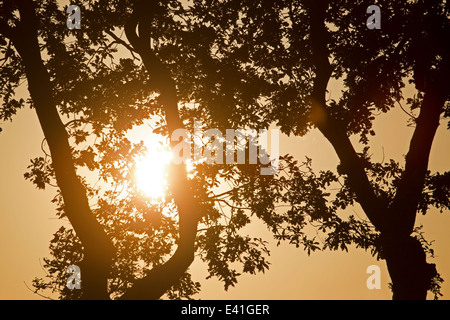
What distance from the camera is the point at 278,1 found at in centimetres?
1083

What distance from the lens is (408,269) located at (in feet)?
27.5

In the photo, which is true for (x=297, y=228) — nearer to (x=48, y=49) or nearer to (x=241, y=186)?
(x=241, y=186)

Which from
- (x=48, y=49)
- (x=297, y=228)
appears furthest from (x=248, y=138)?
(x=48, y=49)

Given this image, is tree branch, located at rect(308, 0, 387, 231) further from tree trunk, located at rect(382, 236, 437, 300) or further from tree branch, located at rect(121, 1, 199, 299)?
tree branch, located at rect(121, 1, 199, 299)

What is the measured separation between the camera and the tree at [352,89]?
885 centimetres

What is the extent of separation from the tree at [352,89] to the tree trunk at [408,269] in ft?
0.08

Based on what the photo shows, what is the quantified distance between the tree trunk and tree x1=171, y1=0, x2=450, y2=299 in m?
0.02

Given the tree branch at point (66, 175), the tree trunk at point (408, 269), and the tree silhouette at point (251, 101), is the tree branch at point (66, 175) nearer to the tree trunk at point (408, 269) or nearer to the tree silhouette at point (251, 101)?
the tree silhouette at point (251, 101)

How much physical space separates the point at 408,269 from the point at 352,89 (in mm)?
6479

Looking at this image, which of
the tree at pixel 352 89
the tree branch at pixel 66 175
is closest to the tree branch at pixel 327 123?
the tree at pixel 352 89

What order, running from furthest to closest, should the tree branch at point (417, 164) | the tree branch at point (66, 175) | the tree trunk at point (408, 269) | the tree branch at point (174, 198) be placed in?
the tree branch at point (417, 164) < the tree trunk at point (408, 269) < the tree branch at point (174, 198) < the tree branch at point (66, 175)

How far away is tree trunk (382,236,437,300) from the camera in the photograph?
8.30 m

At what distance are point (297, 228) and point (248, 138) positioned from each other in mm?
3671
